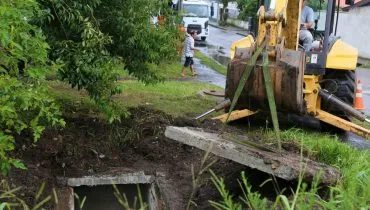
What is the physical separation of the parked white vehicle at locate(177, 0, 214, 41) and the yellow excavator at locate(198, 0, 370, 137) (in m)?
19.9

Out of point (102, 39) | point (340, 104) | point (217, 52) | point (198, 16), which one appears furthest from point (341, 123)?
point (198, 16)

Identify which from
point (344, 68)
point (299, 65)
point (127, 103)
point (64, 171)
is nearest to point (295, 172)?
point (299, 65)

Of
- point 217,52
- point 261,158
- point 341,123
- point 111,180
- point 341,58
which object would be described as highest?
point 341,58

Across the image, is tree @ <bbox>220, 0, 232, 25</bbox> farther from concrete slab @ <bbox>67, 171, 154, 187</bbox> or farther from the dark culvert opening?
concrete slab @ <bbox>67, 171, 154, 187</bbox>

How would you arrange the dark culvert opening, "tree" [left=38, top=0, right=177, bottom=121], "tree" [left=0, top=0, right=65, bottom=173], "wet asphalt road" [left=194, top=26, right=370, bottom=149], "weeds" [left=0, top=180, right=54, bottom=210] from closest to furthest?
"weeds" [left=0, top=180, right=54, bottom=210]
"tree" [left=0, top=0, right=65, bottom=173]
"tree" [left=38, top=0, right=177, bottom=121]
the dark culvert opening
"wet asphalt road" [left=194, top=26, right=370, bottom=149]

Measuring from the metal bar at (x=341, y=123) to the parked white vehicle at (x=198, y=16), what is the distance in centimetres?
2046

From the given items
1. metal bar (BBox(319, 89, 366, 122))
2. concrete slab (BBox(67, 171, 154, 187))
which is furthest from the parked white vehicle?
concrete slab (BBox(67, 171, 154, 187))

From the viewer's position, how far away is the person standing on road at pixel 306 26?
26.8 ft

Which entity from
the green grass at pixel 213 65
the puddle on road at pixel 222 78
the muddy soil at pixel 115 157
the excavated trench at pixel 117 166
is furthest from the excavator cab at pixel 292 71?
the green grass at pixel 213 65

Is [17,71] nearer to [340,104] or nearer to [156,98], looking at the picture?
[340,104]

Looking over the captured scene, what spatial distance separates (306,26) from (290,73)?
9.32ft

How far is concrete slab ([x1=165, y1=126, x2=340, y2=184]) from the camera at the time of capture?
4.52 metres

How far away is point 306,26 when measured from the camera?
838 centimetres

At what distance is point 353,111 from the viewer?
7.70m
